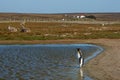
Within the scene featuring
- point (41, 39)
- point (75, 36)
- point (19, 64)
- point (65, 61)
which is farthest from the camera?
point (75, 36)

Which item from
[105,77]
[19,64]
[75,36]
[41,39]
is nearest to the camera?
[105,77]

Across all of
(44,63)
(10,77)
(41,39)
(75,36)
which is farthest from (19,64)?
(75,36)

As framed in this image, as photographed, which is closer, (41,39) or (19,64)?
(19,64)

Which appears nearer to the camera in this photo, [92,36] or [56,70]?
[56,70]

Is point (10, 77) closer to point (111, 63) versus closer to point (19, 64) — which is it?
point (19, 64)

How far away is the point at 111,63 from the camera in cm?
2659

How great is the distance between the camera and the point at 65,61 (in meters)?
28.5

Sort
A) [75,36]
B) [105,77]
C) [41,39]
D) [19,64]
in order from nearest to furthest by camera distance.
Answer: [105,77] < [19,64] < [41,39] < [75,36]

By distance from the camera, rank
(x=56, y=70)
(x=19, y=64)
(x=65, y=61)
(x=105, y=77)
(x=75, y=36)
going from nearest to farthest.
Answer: (x=105, y=77)
(x=56, y=70)
(x=19, y=64)
(x=65, y=61)
(x=75, y=36)

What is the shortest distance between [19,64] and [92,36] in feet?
106

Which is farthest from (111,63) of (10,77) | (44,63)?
(10,77)

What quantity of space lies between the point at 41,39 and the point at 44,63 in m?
26.6

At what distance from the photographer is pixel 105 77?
67.7 ft

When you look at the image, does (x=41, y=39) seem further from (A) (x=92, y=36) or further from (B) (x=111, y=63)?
(B) (x=111, y=63)
